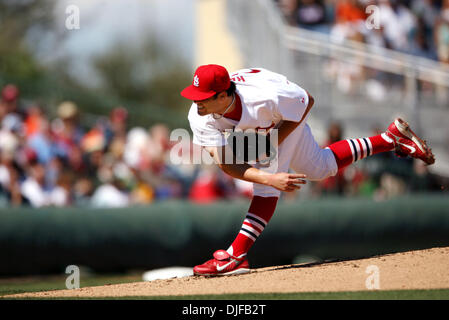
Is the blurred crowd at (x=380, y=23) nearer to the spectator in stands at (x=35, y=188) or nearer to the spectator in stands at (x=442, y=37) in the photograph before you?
the spectator in stands at (x=442, y=37)

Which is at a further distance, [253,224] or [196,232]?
[196,232]

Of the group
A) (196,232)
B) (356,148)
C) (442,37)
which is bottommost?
(196,232)

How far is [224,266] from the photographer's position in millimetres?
5672

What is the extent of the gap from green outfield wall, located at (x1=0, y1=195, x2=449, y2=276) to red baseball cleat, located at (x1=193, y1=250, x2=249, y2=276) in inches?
158

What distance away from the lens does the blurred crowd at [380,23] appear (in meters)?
12.1

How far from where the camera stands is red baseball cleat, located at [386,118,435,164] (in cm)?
622

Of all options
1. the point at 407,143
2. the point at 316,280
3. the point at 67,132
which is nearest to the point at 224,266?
the point at 316,280

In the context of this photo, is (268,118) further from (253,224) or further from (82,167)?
(82,167)

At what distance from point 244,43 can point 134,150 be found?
4.20 meters

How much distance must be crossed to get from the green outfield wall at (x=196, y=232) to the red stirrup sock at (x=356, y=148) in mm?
3703

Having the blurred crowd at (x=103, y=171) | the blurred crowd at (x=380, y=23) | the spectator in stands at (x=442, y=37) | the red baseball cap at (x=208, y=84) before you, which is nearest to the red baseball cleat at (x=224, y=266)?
the red baseball cap at (x=208, y=84)

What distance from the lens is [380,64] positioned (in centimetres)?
1070

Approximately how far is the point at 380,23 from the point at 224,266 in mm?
8004

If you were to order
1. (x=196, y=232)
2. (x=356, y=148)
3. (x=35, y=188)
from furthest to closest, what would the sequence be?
(x=196, y=232) < (x=35, y=188) < (x=356, y=148)
